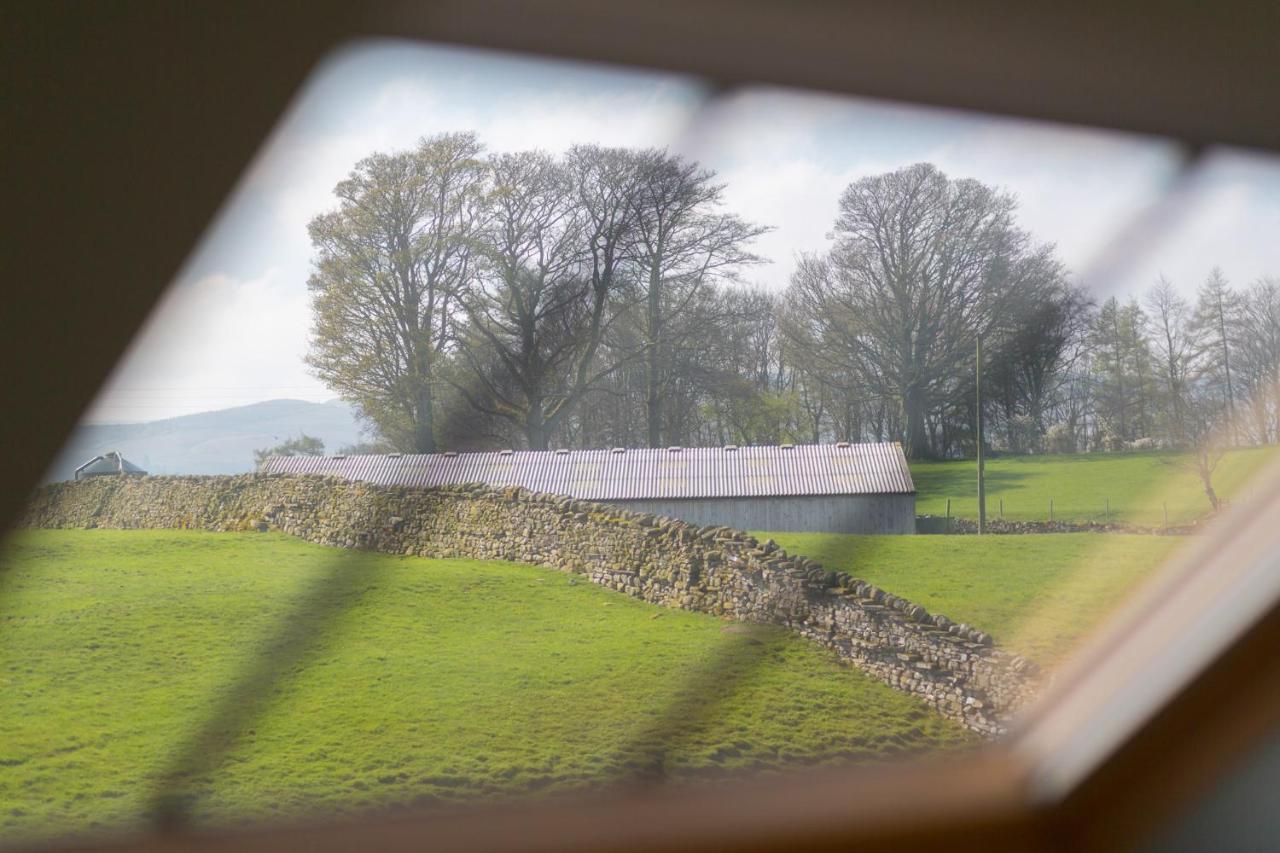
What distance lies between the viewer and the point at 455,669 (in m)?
2.58

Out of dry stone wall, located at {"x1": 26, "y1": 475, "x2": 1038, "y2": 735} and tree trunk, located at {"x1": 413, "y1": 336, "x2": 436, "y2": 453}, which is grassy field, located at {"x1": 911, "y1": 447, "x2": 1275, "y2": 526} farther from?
tree trunk, located at {"x1": 413, "y1": 336, "x2": 436, "y2": 453}

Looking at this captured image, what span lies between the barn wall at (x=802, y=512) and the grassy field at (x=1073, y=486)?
0.26 ft

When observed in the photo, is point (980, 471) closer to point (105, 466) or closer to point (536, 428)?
point (536, 428)

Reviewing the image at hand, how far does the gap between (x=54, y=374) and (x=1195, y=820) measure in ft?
7.97

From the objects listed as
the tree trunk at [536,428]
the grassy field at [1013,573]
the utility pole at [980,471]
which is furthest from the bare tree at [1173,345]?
the tree trunk at [536,428]

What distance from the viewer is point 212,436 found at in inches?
90.2

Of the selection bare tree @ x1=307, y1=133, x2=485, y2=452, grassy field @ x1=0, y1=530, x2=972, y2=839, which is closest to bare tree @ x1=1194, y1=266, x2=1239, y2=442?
grassy field @ x1=0, y1=530, x2=972, y2=839

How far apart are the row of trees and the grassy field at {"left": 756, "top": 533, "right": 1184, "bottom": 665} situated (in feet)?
0.89

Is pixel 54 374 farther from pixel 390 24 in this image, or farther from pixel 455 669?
pixel 455 669

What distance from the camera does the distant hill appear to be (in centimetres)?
214

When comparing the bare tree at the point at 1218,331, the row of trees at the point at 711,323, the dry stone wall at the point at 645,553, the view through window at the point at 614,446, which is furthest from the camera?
the bare tree at the point at 1218,331

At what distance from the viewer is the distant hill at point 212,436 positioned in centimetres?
214

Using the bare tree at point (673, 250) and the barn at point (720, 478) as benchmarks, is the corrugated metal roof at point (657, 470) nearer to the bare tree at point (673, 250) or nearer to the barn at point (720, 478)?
the barn at point (720, 478)

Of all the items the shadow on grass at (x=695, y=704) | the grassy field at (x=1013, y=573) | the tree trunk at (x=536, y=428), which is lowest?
the shadow on grass at (x=695, y=704)
